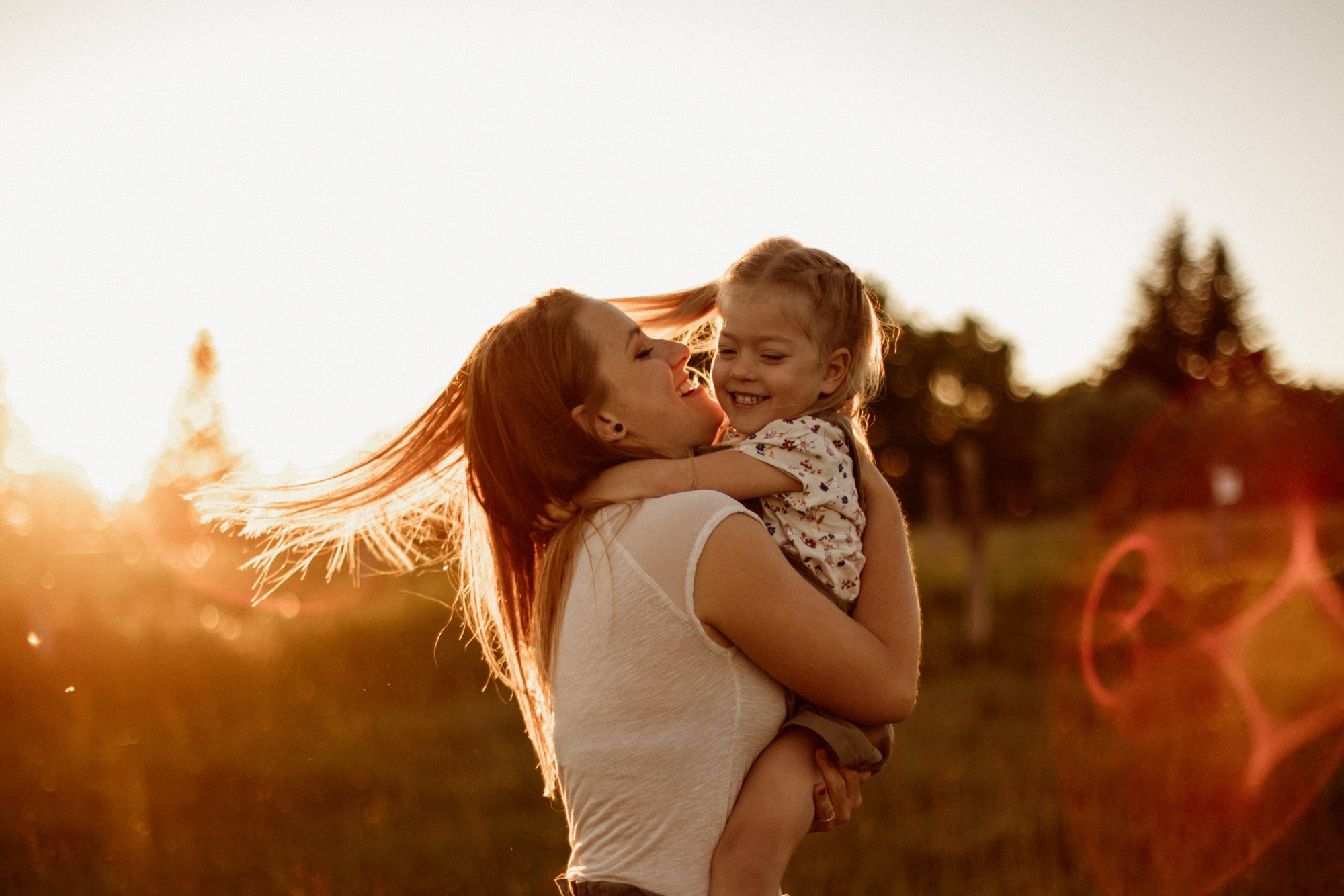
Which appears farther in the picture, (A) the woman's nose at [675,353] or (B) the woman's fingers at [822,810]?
(A) the woman's nose at [675,353]

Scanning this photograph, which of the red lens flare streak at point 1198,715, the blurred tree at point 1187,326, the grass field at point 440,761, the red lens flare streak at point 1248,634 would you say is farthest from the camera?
the blurred tree at point 1187,326

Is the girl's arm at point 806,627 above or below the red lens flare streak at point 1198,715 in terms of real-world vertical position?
above

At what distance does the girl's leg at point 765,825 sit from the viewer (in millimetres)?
1857

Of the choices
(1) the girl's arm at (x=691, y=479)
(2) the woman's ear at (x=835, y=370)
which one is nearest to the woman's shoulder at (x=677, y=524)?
(1) the girl's arm at (x=691, y=479)

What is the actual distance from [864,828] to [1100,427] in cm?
4238

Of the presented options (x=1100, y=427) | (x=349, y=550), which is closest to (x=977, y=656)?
(x=349, y=550)

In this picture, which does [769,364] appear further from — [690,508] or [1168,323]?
[1168,323]

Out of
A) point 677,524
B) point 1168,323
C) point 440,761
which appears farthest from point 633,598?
point 1168,323

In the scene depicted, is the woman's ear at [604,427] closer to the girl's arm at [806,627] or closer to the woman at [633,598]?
the woman at [633,598]

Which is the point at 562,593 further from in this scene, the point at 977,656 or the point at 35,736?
the point at 977,656

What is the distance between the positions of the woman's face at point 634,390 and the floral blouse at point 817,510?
5.8 inches

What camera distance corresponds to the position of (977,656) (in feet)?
37.2

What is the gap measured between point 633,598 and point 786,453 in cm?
51

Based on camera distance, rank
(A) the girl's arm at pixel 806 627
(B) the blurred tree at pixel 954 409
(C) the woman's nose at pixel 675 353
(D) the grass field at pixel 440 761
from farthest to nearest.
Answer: (B) the blurred tree at pixel 954 409 < (D) the grass field at pixel 440 761 < (C) the woman's nose at pixel 675 353 < (A) the girl's arm at pixel 806 627
